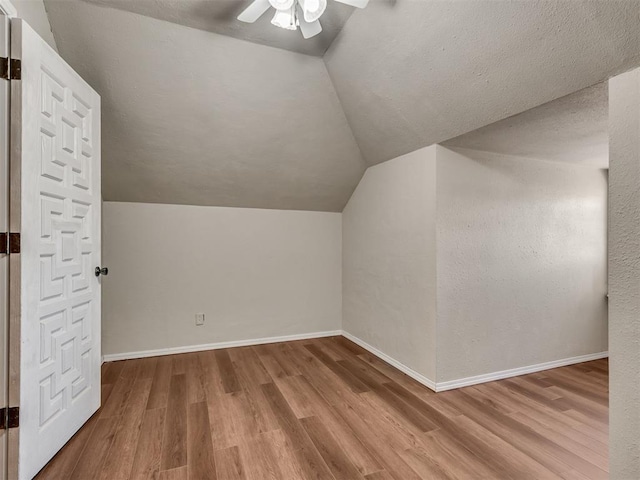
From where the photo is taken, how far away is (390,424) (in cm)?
193

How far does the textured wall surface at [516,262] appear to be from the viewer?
7.91ft

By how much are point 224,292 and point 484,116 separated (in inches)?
112

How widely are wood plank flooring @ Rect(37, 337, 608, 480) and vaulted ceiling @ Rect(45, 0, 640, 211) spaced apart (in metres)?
1.84

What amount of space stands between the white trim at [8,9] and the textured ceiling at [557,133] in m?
2.56

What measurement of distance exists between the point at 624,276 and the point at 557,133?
1.20 m

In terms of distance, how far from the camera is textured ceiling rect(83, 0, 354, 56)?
1833 millimetres

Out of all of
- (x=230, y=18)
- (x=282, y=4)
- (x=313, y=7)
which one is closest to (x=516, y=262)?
(x=313, y=7)

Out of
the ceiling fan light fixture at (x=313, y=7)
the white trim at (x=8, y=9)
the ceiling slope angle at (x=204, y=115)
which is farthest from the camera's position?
the ceiling slope angle at (x=204, y=115)

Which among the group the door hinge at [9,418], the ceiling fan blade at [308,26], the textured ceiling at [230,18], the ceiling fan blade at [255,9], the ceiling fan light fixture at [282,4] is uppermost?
the textured ceiling at [230,18]

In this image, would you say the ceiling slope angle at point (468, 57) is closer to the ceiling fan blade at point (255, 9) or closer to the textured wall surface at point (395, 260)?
the textured wall surface at point (395, 260)

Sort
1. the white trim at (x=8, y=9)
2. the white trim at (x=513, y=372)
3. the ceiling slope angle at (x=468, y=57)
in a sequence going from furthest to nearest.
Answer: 1. the white trim at (x=513, y=372)
2. the white trim at (x=8, y=9)
3. the ceiling slope angle at (x=468, y=57)

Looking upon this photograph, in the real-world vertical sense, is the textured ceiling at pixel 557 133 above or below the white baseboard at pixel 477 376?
above

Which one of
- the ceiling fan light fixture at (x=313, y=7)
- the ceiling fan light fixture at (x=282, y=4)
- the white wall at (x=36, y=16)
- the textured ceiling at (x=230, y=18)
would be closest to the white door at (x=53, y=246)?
the white wall at (x=36, y=16)

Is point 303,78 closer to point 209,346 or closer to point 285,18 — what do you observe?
point 285,18
